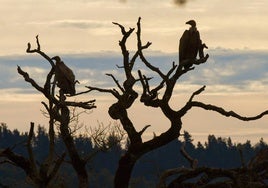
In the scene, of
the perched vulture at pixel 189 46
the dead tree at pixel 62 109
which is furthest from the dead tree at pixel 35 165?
the perched vulture at pixel 189 46

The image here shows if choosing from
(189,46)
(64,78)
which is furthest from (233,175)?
(64,78)

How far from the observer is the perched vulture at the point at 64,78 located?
23891 millimetres

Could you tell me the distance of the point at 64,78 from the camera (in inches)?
944

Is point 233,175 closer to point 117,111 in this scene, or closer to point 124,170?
point 124,170

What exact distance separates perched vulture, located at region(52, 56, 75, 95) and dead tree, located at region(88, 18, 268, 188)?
211cm

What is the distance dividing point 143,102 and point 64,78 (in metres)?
3.54

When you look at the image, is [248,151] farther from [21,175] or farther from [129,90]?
[129,90]

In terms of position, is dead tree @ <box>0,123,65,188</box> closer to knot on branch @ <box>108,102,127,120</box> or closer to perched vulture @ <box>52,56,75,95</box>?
knot on branch @ <box>108,102,127,120</box>

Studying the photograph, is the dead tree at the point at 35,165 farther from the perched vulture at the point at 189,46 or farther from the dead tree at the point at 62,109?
the perched vulture at the point at 189,46

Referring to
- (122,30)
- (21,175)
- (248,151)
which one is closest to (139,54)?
(122,30)

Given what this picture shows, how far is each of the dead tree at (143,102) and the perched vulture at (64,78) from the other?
2.11m

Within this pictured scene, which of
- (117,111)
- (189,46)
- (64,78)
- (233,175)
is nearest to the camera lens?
(233,175)

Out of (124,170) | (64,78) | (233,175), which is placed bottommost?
(233,175)

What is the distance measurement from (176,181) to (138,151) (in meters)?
1.29
